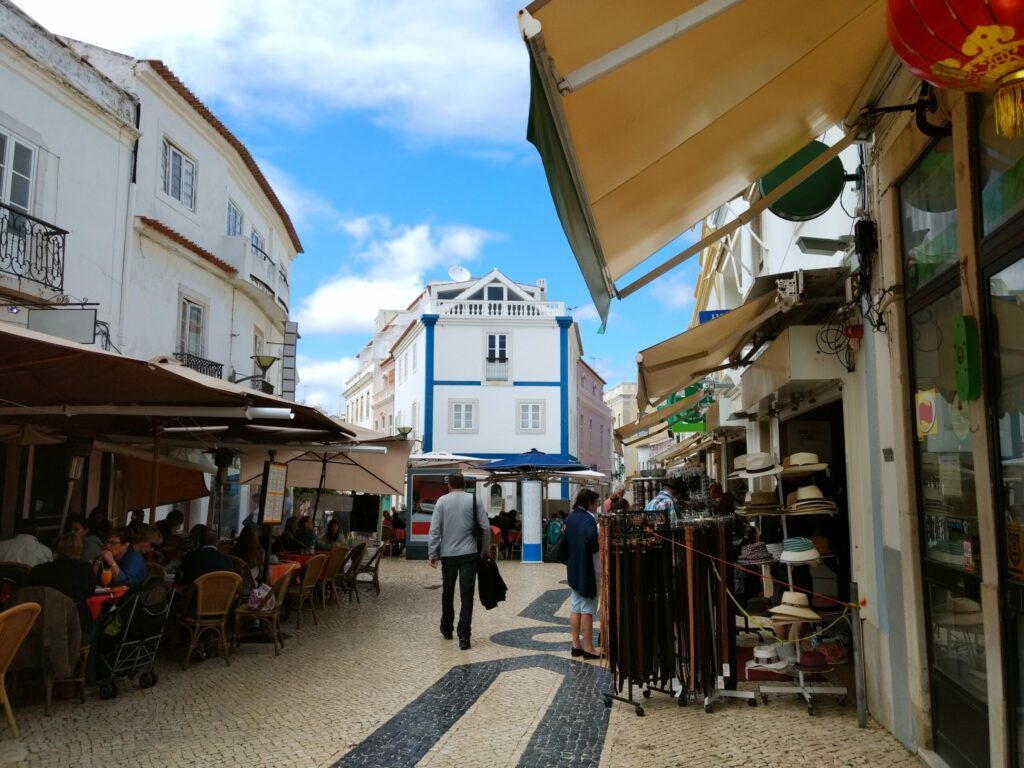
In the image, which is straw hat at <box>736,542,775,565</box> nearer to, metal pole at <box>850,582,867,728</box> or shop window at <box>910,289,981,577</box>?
metal pole at <box>850,582,867,728</box>

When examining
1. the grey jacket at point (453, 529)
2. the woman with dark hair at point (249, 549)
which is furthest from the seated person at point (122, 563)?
the grey jacket at point (453, 529)

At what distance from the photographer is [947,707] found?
469 cm

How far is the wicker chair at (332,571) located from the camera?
1139 cm

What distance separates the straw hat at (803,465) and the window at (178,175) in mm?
13059

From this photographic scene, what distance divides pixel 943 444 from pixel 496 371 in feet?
103

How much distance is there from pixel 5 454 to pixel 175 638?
447 cm

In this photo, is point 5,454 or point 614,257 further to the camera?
point 5,454

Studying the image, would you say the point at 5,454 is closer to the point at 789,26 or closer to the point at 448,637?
the point at 448,637

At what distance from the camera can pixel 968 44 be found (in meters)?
2.76

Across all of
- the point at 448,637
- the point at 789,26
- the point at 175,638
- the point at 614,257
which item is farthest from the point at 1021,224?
the point at 175,638

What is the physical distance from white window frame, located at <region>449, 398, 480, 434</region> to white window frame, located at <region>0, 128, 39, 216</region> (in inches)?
957

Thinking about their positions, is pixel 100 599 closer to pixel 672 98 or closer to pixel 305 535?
pixel 672 98

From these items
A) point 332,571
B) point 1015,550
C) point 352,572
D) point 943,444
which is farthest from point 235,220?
point 1015,550

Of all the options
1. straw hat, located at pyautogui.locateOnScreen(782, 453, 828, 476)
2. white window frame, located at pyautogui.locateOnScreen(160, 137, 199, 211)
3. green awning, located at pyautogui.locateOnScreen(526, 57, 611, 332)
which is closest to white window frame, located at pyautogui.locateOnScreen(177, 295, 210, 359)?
white window frame, located at pyautogui.locateOnScreen(160, 137, 199, 211)
